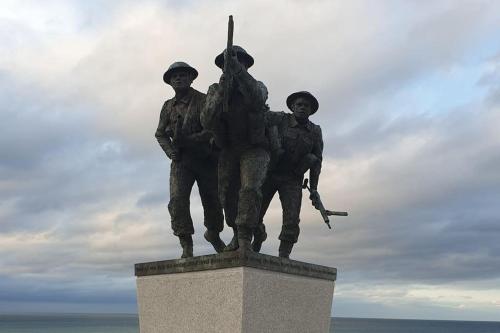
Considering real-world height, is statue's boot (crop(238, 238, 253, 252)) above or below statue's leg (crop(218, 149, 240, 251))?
below

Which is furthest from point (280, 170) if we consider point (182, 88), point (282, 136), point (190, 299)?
point (190, 299)

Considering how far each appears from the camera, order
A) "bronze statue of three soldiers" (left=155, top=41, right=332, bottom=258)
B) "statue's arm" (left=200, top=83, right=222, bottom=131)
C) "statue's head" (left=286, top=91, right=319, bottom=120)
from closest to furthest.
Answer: "statue's arm" (left=200, top=83, right=222, bottom=131) < "bronze statue of three soldiers" (left=155, top=41, right=332, bottom=258) < "statue's head" (left=286, top=91, right=319, bottom=120)

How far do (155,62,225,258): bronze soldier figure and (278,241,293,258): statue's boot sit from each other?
4.31 feet

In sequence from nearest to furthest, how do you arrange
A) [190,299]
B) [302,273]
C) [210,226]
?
[190,299] → [302,273] → [210,226]

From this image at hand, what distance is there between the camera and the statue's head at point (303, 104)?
10023mm

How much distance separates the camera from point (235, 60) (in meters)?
7.85

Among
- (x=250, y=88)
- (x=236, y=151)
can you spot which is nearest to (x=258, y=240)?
(x=236, y=151)

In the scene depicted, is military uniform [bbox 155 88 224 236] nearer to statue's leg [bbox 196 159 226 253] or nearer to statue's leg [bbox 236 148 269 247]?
statue's leg [bbox 196 159 226 253]

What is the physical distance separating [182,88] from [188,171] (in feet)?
4.18

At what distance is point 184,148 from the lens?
29.9 ft

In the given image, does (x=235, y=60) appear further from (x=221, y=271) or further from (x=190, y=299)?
(x=190, y=299)

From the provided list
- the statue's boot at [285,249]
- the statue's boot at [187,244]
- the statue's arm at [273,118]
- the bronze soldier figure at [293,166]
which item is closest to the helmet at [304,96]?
the bronze soldier figure at [293,166]

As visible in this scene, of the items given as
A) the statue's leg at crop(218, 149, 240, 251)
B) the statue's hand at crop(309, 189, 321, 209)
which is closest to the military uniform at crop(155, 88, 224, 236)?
the statue's leg at crop(218, 149, 240, 251)

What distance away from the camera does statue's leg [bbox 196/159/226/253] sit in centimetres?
934
